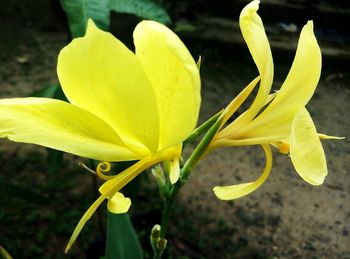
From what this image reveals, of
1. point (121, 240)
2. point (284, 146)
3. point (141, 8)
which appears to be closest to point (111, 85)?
point (284, 146)

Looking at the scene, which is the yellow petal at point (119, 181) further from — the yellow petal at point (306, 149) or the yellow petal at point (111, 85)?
the yellow petal at point (306, 149)

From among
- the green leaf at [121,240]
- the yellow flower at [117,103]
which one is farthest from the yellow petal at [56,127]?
the green leaf at [121,240]

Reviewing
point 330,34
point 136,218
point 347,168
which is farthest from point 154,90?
point 330,34

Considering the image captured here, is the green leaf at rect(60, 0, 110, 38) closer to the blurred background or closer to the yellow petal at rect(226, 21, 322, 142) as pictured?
the blurred background

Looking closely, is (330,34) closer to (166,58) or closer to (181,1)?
(181,1)

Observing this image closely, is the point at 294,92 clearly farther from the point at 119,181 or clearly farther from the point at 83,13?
the point at 83,13

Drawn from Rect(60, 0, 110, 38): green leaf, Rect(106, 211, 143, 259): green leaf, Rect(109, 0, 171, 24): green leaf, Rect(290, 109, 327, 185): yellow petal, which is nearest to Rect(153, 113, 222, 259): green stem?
Rect(290, 109, 327, 185): yellow petal
